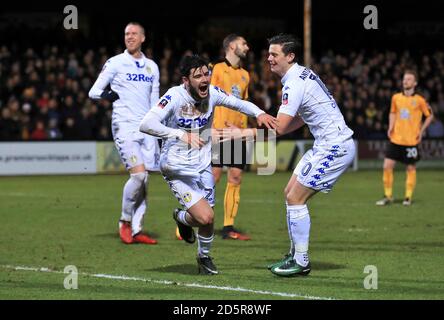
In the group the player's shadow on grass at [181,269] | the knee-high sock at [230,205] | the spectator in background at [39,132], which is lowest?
the player's shadow on grass at [181,269]

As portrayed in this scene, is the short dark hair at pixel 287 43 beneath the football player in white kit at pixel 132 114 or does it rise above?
above

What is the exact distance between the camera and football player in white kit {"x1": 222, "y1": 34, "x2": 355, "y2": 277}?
9078 millimetres

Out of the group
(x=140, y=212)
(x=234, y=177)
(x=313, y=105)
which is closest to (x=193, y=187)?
(x=313, y=105)

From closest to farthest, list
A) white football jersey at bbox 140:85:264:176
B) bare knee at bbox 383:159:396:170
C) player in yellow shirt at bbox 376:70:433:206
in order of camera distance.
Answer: white football jersey at bbox 140:85:264:176 < bare knee at bbox 383:159:396:170 < player in yellow shirt at bbox 376:70:433:206

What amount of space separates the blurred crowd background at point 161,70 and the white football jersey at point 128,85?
1087cm

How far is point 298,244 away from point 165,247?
2630 mm

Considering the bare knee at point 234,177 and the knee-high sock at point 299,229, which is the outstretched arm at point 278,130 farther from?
the bare knee at point 234,177

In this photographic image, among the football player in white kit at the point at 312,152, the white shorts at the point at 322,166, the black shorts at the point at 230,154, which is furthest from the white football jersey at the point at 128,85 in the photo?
the white shorts at the point at 322,166

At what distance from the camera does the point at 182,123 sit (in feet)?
30.3

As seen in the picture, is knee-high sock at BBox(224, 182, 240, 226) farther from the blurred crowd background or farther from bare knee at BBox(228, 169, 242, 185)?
the blurred crowd background

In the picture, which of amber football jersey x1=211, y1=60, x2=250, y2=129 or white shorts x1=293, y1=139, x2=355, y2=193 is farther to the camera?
amber football jersey x1=211, y1=60, x2=250, y2=129

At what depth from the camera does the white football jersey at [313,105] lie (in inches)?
349

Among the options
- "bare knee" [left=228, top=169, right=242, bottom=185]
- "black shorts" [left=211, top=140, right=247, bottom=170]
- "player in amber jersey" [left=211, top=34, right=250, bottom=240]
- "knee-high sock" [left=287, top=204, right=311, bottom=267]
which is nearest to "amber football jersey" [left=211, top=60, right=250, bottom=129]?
"player in amber jersey" [left=211, top=34, right=250, bottom=240]

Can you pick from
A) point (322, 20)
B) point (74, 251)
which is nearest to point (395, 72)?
point (322, 20)
